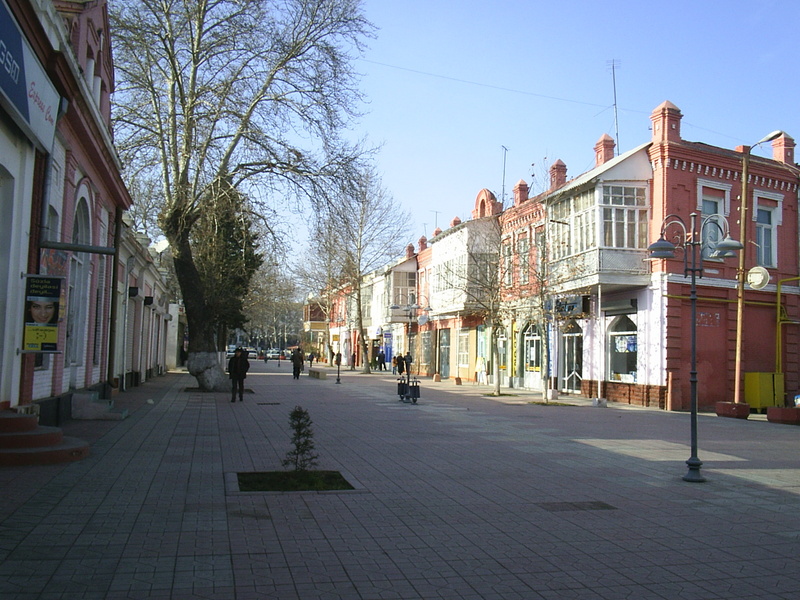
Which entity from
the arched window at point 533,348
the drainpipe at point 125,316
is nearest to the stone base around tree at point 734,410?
the arched window at point 533,348

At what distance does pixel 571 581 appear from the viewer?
5.59m

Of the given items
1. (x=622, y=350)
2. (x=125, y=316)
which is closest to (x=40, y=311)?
(x=125, y=316)

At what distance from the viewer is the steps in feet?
31.2

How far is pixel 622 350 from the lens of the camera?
26.8 m

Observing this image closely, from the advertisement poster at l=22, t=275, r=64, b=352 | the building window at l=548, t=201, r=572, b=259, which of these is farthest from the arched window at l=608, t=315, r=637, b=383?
the advertisement poster at l=22, t=275, r=64, b=352

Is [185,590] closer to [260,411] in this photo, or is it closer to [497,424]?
[497,424]

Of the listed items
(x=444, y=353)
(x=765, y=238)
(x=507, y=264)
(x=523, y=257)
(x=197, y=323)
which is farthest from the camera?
(x=444, y=353)

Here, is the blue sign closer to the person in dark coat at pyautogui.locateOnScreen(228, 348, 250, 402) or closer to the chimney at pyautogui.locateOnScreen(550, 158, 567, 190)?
the person in dark coat at pyautogui.locateOnScreen(228, 348, 250, 402)

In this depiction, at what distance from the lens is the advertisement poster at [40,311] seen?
11.4m

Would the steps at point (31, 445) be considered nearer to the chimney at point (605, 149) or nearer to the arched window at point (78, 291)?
the arched window at point (78, 291)

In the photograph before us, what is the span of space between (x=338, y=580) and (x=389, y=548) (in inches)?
40.6

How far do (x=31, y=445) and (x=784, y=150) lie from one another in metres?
27.9

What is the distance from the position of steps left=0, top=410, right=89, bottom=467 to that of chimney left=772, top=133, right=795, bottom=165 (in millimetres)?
27080

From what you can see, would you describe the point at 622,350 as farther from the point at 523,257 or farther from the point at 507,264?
the point at 507,264
